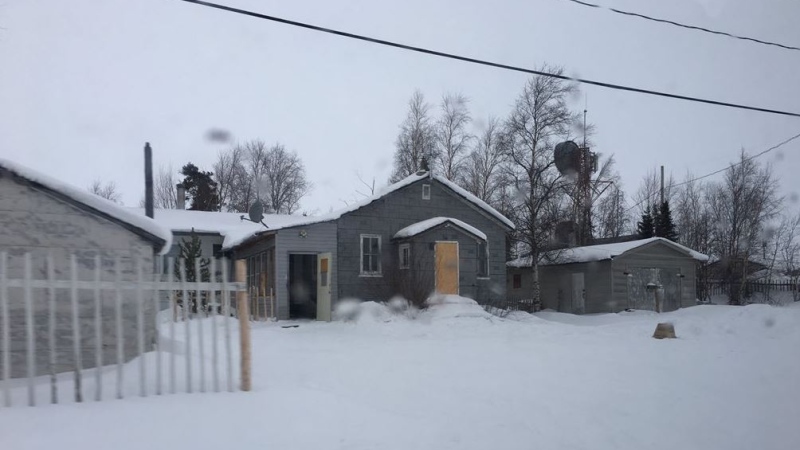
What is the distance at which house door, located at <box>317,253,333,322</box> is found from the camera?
2139 centimetres

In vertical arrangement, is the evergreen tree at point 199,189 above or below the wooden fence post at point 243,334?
above

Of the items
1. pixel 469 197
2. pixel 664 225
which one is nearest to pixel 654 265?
pixel 469 197

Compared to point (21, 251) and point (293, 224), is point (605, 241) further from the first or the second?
point (21, 251)

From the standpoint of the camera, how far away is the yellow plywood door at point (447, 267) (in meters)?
21.8

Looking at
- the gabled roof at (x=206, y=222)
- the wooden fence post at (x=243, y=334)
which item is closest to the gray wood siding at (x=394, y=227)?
the gabled roof at (x=206, y=222)

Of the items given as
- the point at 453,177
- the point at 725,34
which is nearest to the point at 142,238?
the point at 725,34

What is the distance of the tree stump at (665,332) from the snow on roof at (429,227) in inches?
338

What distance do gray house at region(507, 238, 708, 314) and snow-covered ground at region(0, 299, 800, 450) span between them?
44.7 feet

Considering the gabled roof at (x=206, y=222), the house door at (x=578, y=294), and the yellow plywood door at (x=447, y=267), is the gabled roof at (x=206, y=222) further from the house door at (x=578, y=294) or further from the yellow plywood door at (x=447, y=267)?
the house door at (x=578, y=294)

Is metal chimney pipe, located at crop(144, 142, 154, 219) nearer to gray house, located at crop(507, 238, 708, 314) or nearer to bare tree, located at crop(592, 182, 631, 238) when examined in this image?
gray house, located at crop(507, 238, 708, 314)

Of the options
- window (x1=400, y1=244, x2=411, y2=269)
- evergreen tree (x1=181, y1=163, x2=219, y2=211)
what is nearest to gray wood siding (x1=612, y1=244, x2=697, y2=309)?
window (x1=400, y1=244, x2=411, y2=269)

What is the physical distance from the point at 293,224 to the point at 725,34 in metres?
13.2

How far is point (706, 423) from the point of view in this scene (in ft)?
24.8

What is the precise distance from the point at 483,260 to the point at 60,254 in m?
17.7
